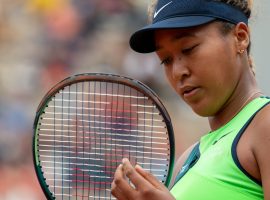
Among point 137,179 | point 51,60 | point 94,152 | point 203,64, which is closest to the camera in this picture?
point 137,179

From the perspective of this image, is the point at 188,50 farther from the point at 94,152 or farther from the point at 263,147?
the point at 94,152

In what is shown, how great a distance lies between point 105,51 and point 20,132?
1.95 ft

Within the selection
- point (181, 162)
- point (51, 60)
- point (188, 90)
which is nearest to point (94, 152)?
point (181, 162)

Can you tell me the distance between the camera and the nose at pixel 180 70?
1.36 meters

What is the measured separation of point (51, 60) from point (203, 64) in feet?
7.64

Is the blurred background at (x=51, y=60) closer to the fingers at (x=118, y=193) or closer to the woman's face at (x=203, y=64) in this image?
the woman's face at (x=203, y=64)

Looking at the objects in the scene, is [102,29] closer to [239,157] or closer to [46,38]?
[46,38]

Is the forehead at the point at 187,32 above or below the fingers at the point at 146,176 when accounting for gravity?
above

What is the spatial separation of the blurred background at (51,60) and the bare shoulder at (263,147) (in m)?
2.27

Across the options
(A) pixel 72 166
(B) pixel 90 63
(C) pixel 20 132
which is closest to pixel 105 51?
(B) pixel 90 63

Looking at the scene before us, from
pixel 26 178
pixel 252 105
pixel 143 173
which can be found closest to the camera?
pixel 143 173

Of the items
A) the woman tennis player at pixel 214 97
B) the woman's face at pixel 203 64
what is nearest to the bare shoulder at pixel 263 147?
the woman tennis player at pixel 214 97

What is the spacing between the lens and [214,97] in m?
1.38

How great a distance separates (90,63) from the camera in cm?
359
